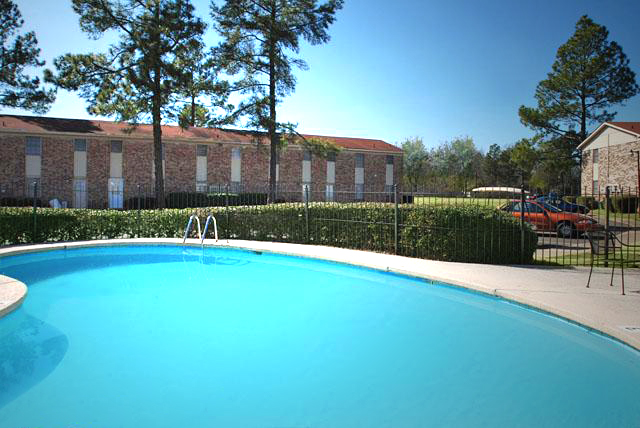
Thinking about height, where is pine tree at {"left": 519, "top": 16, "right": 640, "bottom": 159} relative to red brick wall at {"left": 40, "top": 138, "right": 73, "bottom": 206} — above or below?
above

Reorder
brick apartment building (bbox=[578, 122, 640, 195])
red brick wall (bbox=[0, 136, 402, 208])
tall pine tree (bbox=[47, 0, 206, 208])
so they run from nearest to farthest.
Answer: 1. tall pine tree (bbox=[47, 0, 206, 208])
2. red brick wall (bbox=[0, 136, 402, 208])
3. brick apartment building (bbox=[578, 122, 640, 195])

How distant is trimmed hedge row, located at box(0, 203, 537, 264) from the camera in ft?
32.1

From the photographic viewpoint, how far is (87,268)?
34.9 ft

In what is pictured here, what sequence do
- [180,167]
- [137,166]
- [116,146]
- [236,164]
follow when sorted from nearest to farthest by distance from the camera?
1. [116,146]
2. [137,166]
3. [180,167]
4. [236,164]

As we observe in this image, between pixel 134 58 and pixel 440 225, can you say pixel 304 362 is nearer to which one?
pixel 440 225

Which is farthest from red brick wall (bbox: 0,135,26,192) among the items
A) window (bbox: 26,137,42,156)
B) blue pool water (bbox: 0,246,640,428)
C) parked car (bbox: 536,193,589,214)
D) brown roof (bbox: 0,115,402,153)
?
parked car (bbox: 536,193,589,214)

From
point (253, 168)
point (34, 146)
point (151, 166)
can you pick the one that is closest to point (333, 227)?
point (253, 168)

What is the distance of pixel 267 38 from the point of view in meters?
21.3

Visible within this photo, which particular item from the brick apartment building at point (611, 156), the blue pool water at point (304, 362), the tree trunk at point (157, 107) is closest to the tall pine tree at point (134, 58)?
the tree trunk at point (157, 107)

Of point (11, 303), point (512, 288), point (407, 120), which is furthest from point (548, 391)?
point (407, 120)

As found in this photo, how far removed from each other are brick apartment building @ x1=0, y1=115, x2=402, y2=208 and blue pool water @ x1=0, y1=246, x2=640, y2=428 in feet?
62.3

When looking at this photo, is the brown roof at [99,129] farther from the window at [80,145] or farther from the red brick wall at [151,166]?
the window at [80,145]

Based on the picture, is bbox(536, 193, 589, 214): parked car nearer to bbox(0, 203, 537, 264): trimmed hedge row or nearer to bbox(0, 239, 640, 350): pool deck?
bbox(0, 203, 537, 264): trimmed hedge row

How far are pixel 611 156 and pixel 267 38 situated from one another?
26.2m
